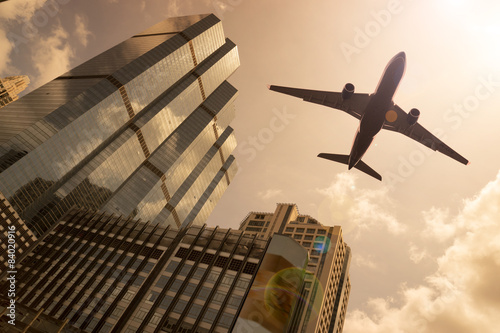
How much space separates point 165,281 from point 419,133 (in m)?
53.6

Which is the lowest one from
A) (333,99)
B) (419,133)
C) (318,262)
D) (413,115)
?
(413,115)

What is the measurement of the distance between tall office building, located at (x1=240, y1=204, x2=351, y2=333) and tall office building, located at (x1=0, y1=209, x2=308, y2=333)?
16995mm

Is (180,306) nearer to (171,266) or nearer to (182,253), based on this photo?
(171,266)

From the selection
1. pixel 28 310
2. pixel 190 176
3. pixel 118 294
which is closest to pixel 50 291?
pixel 118 294

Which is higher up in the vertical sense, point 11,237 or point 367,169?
point 367,169

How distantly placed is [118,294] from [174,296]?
13315 mm

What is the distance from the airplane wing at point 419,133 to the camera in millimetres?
45281

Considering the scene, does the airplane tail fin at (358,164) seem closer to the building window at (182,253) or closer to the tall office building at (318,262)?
the tall office building at (318,262)

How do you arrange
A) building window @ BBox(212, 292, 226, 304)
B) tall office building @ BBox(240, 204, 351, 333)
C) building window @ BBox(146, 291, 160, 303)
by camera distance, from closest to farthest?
building window @ BBox(212, 292, 226, 304), building window @ BBox(146, 291, 160, 303), tall office building @ BBox(240, 204, 351, 333)

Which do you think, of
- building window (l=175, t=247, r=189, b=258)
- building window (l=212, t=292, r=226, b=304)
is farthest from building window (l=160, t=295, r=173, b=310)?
building window (l=175, t=247, r=189, b=258)

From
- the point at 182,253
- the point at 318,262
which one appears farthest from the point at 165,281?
the point at 318,262

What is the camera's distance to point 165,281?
63.9 m

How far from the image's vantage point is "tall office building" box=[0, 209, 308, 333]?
5544 cm

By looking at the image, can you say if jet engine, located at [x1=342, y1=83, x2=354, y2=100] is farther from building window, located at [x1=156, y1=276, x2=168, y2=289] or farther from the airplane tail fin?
building window, located at [x1=156, y1=276, x2=168, y2=289]
